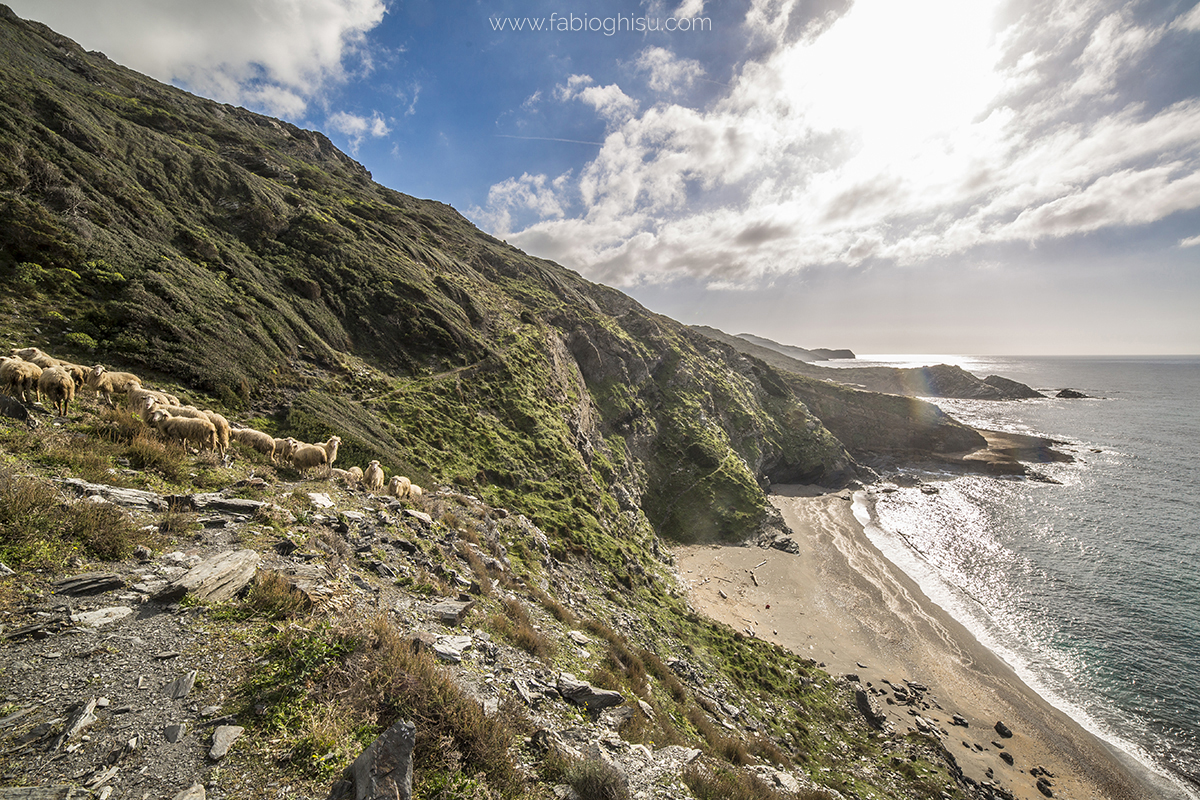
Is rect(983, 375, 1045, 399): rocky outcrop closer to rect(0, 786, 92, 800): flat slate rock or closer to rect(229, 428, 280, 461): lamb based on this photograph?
rect(229, 428, 280, 461): lamb

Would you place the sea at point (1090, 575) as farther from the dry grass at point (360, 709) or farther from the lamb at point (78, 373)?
the lamb at point (78, 373)

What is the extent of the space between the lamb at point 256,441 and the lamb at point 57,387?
3747 mm

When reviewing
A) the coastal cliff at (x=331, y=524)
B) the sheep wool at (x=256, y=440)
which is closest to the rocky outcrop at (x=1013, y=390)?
the coastal cliff at (x=331, y=524)

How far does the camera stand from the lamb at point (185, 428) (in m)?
12.1

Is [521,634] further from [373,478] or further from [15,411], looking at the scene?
[15,411]

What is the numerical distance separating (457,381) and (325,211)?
95.7 ft

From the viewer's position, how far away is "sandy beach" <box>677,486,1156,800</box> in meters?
20.9

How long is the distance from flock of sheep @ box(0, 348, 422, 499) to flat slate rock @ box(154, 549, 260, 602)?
265 inches

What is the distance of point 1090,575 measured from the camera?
35.6 m

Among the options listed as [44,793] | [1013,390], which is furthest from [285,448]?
[1013,390]

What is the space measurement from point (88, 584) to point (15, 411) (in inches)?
335

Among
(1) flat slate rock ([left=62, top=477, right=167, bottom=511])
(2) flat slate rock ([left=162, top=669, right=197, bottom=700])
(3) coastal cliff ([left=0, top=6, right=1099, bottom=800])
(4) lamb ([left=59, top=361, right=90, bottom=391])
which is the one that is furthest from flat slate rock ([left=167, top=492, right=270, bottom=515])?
(4) lamb ([left=59, top=361, right=90, bottom=391])

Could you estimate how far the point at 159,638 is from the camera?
5766 mm

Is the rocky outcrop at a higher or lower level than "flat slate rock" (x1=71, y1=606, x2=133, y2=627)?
higher
